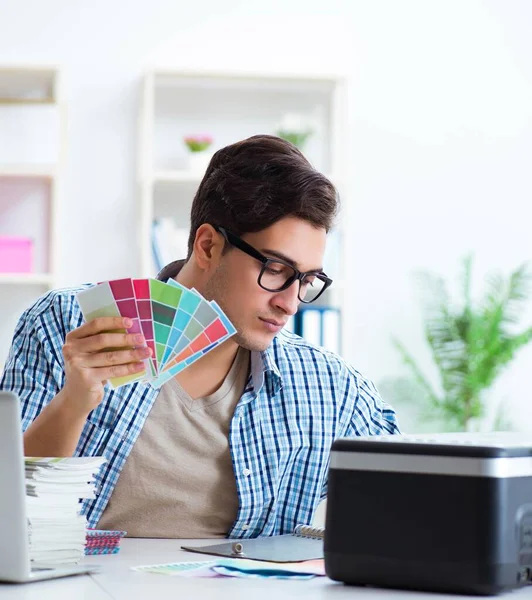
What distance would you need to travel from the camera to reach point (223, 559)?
59.4 inches

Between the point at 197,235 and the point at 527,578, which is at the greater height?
the point at 197,235

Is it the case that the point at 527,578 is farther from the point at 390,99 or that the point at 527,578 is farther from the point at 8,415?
the point at 390,99

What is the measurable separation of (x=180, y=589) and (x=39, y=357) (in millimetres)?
758

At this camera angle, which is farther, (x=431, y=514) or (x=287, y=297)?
(x=287, y=297)

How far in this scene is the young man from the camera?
1.90 metres

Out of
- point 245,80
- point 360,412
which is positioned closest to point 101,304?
point 360,412

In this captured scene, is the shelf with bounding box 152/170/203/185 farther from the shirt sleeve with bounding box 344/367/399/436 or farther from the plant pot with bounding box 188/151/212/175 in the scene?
the shirt sleeve with bounding box 344/367/399/436

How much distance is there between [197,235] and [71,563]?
32.9 inches

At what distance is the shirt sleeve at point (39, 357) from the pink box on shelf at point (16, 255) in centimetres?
184

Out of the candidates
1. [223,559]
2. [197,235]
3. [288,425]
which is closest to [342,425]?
[288,425]

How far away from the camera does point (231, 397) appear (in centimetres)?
202

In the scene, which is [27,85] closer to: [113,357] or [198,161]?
[198,161]

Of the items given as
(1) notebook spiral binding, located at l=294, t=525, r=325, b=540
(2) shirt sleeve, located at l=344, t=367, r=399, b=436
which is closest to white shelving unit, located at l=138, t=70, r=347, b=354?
(2) shirt sleeve, located at l=344, t=367, r=399, b=436

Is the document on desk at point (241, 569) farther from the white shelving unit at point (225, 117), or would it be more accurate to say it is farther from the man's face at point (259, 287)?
the white shelving unit at point (225, 117)
